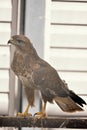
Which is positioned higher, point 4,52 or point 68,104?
point 4,52

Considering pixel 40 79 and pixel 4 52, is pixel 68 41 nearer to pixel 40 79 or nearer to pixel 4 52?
pixel 4 52

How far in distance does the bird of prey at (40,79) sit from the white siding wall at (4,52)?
40 centimetres

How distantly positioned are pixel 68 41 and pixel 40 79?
53 cm

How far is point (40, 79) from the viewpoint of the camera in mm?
1683

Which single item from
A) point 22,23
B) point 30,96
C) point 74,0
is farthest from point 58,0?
point 30,96

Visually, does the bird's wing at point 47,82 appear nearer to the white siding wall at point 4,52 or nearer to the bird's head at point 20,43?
the bird's head at point 20,43

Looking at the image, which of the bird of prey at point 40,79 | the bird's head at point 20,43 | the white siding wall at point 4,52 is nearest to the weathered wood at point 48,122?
the bird of prey at point 40,79

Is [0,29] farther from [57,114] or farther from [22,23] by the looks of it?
[57,114]

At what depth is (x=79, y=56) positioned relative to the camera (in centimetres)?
215

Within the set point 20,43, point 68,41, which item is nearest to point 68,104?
point 20,43

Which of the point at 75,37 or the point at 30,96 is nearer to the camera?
the point at 30,96

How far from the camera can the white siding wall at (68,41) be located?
2.13 m

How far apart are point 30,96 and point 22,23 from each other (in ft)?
1.76

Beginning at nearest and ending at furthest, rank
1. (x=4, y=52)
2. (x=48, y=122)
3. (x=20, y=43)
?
1. (x=48, y=122)
2. (x=20, y=43)
3. (x=4, y=52)
